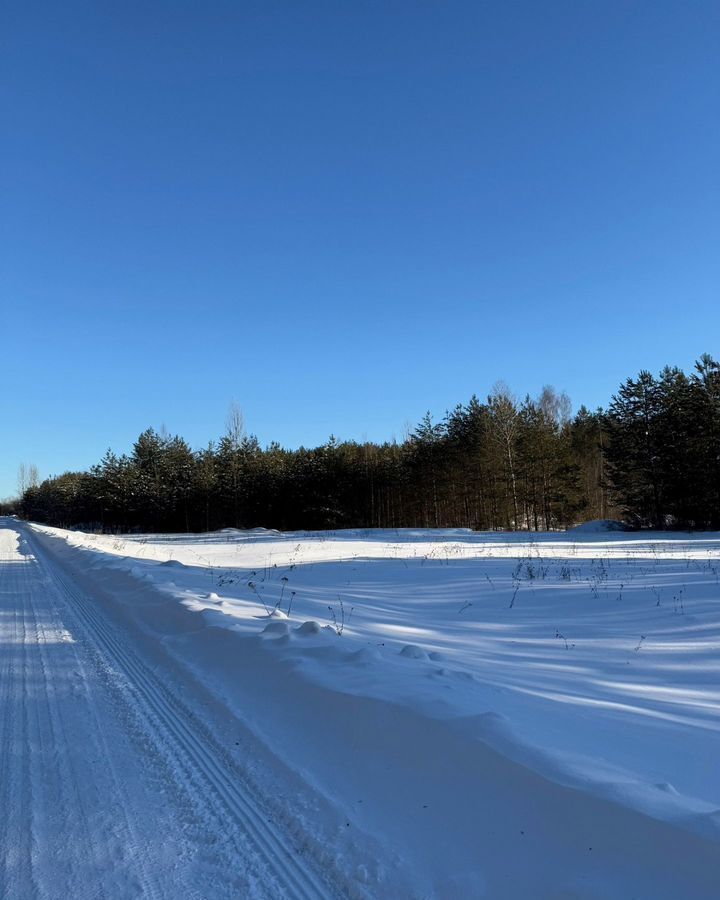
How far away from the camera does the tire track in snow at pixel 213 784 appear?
2.73 m

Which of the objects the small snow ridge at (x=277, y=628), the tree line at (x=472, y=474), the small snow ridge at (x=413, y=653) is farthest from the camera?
the tree line at (x=472, y=474)

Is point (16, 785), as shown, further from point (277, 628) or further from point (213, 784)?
point (277, 628)

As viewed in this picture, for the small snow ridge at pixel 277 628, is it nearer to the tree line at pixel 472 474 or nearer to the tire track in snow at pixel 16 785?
the tire track in snow at pixel 16 785

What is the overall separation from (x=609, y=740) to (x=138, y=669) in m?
4.89

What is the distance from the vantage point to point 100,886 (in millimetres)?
2662

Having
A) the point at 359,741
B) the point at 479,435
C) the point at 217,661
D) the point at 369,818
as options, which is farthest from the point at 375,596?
the point at 479,435

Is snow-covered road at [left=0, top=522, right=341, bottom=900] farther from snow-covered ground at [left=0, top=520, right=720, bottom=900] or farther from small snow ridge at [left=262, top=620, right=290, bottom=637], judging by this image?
small snow ridge at [left=262, top=620, right=290, bottom=637]

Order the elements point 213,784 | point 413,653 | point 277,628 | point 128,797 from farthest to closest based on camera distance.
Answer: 1. point 277,628
2. point 413,653
3. point 213,784
4. point 128,797

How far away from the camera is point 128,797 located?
3.47 metres

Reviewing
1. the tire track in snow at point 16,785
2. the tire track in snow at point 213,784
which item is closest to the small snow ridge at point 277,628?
the tire track in snow at point 213,784

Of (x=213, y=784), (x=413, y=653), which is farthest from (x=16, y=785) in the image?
(x=413, y=653)

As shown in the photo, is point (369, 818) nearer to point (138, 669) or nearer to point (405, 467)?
point (138, 669)

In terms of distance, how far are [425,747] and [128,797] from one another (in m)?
1.88

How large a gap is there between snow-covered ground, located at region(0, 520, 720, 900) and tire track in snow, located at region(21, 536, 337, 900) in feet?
0.05
